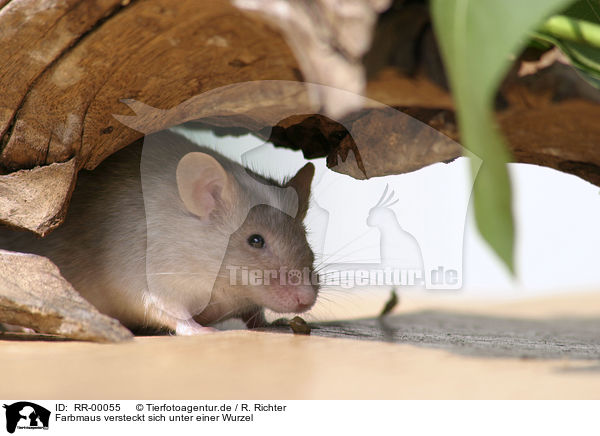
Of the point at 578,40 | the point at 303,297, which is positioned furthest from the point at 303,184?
the point at 578,40

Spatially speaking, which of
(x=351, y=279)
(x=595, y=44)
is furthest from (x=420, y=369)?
(x=351, y=279)

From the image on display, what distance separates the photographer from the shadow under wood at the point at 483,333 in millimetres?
2168

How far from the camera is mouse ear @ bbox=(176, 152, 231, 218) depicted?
2951 millimetres

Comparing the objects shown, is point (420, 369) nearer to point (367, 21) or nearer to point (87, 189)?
point (367, 21)

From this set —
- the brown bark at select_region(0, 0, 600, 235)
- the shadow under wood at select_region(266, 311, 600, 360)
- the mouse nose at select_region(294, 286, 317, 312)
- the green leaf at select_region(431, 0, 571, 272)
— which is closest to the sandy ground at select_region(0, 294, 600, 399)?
the shadow under wood at select_region(266, 311, 600, 360)

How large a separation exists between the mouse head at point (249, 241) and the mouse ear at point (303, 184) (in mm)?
202

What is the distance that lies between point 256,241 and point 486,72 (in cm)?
192

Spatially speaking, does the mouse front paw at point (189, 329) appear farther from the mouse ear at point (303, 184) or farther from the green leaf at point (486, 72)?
the green leaf at point (486, 72)

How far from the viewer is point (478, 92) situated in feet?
3.94

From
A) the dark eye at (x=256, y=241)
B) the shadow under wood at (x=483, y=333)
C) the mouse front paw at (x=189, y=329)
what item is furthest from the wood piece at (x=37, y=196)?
the shadow under wood at (x=483, y=333)

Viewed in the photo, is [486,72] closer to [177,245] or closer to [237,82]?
[237,82]

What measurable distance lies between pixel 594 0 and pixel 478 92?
1245 millimetres
